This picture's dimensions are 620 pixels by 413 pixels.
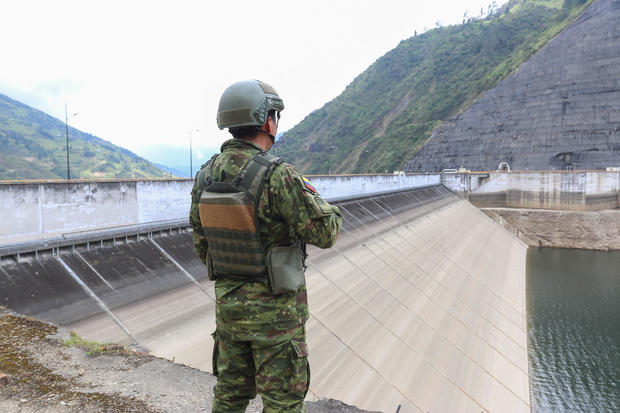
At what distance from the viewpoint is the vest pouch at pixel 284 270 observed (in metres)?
2.00

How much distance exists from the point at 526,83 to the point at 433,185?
1826 centimetres

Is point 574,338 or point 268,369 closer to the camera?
point 268,369

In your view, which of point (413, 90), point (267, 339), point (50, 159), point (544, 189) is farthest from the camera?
point (50, 159)

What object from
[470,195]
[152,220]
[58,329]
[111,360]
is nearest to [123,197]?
[152,220]

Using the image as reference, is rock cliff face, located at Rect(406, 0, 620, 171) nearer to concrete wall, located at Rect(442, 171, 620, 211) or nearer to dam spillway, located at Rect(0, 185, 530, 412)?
concrete wall, located at Rect(442, 171, 620, 211)

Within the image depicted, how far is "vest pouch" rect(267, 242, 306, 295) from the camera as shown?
200 centimetres

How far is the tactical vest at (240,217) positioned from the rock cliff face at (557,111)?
1865 inches

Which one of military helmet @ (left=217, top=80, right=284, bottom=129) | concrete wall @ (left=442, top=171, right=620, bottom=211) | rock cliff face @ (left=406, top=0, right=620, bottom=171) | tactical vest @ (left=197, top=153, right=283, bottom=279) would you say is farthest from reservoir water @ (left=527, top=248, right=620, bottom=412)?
rock cliff face @ (left=406, top=0, right=620, bottom=171)

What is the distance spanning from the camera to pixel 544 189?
3591cm

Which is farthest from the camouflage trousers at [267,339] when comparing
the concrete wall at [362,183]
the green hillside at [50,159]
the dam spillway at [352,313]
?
the green hillside at [50,159]

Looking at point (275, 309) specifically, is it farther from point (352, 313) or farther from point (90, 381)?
point (352, 313)

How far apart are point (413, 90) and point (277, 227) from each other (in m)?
80.6

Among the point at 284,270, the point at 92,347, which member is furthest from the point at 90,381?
the point at 284,270

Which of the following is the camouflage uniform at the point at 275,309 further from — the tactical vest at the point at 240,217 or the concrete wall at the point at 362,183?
the concrete wall at the point at 362,183
